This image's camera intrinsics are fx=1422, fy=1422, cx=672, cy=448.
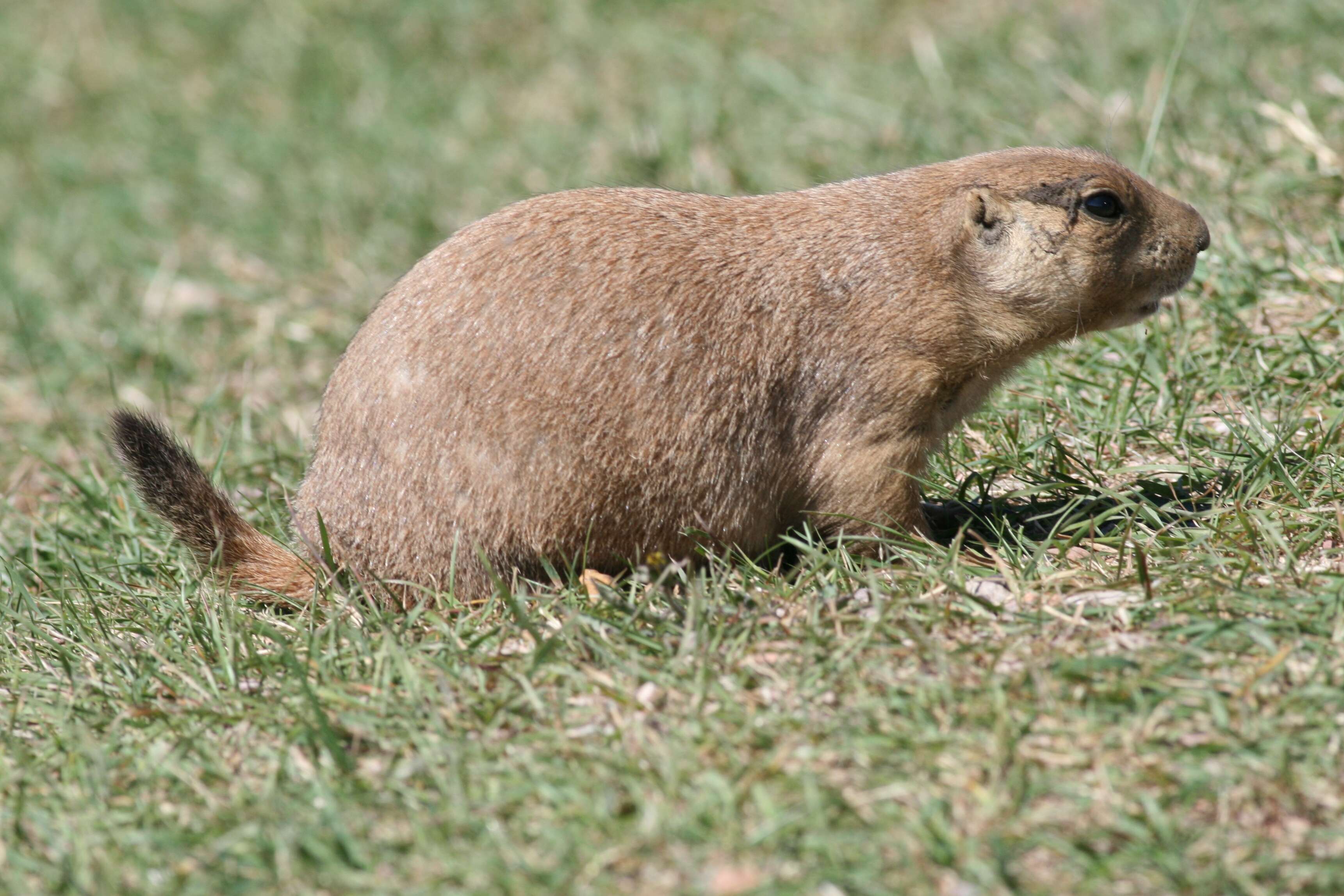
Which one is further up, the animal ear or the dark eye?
the dark eye

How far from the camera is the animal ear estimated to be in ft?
15.2

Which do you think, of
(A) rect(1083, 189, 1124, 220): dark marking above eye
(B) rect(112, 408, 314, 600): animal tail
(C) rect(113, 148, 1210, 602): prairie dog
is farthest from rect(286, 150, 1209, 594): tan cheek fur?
(B) rect(112, 408, 314, 600): animal tail

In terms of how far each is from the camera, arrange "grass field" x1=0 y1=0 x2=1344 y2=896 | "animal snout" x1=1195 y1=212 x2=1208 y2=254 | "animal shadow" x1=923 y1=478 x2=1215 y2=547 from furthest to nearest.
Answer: "animal snout" x1=1195 y1=212 x2=1208 y2=254, "animal shadow" x1=923 y1=478 x2=1215 y2=547, "grass field" x1=0 y1=0 x2=1344 y2=896

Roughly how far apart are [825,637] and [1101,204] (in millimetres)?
1798

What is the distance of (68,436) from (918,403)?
391 centimetres

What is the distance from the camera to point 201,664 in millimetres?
4082

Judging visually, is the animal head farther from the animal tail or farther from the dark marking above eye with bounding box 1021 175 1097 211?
the animal tail

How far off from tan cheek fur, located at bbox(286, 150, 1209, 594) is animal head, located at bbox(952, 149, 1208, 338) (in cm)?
1

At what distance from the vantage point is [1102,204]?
4602 millimetres

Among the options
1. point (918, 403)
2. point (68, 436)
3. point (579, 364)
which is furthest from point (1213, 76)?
point (68, 436)

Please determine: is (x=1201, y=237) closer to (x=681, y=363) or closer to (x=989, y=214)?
(x=989, y=214)

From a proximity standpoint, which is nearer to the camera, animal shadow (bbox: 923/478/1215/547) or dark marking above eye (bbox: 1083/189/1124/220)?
animal shadow (bbox: 923/478/1215/547)

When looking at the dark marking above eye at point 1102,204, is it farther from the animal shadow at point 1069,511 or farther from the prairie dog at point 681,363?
the animal shadow at point 1069,511

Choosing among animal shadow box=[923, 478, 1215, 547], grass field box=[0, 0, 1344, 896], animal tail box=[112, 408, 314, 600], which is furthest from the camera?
animal tail box=[112, 408, 314, 600]
